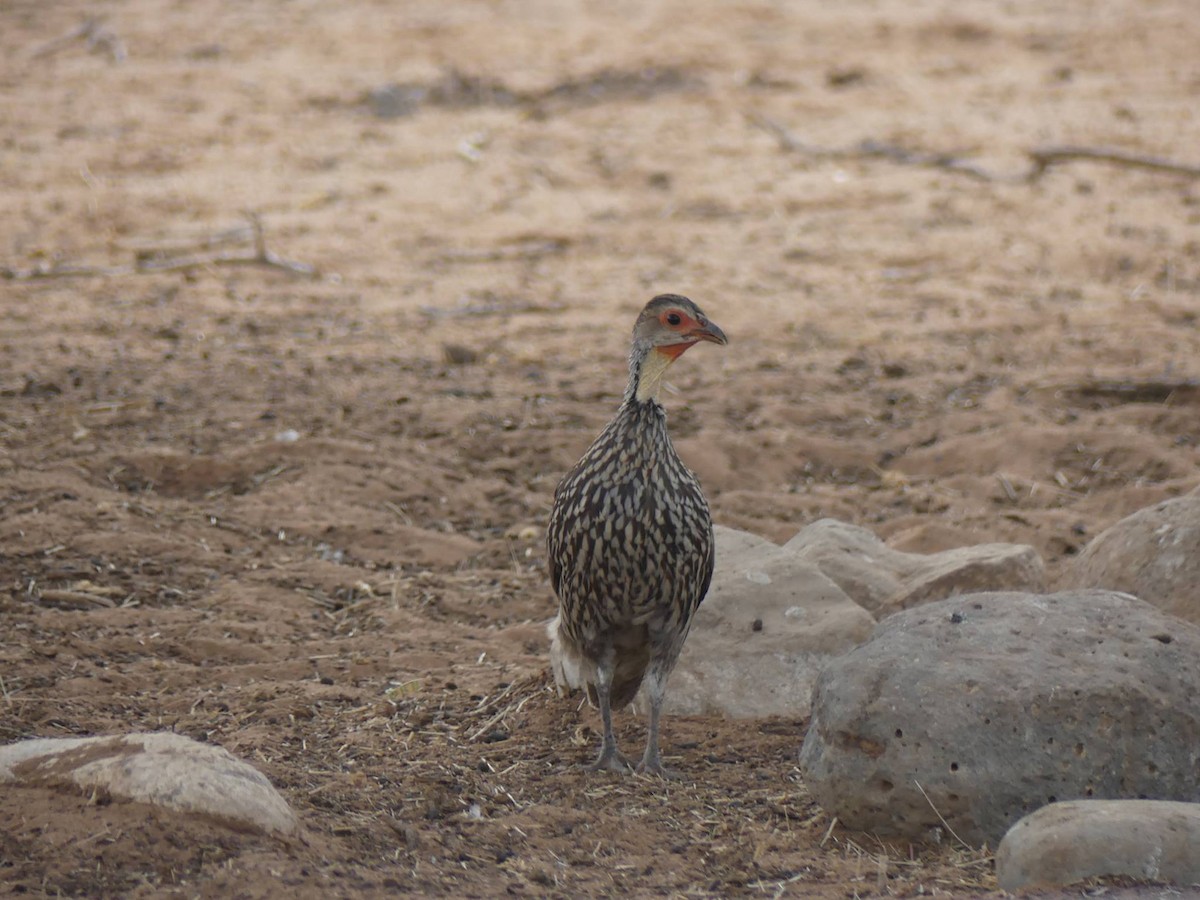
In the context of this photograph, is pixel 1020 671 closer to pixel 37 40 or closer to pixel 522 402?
pixel 522 402

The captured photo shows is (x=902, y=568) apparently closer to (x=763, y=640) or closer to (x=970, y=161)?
(x=763, y=640)

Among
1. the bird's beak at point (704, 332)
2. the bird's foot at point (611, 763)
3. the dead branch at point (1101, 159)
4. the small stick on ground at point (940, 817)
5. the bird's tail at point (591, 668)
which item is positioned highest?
the bird's beak at point (704, 332)

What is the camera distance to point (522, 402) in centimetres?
798

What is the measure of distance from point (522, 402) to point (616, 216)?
3.77 m

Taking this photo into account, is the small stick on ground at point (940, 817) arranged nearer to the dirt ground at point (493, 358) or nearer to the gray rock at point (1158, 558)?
the dirt ground at point (493, 358)

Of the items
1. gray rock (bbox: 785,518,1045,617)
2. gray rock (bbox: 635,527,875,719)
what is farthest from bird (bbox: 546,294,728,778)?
gray rock (bbox: 785,518,1045,617)

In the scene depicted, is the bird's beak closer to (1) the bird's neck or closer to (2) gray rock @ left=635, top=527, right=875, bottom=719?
(1) the bird's neck

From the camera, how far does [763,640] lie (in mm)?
5023

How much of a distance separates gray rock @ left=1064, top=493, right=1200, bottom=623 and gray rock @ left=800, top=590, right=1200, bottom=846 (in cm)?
70

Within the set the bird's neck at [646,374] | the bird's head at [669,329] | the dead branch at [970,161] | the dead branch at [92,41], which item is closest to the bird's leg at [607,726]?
the bird's neck at [646,374]

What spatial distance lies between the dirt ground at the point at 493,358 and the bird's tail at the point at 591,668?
15cm

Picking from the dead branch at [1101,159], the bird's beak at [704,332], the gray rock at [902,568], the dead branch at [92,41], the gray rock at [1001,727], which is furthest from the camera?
the dead branch at [92,41]

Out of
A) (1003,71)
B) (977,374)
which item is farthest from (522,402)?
(1003,71)

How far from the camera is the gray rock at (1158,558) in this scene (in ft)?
16.0
